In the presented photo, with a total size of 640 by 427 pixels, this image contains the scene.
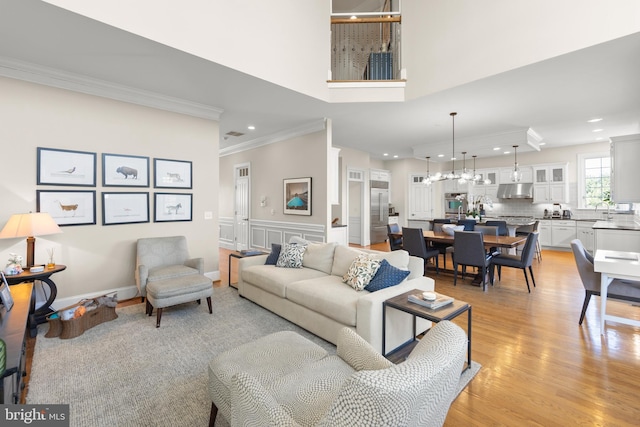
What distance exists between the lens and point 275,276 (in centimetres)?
350

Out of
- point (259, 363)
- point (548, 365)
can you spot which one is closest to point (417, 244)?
point (548, 365)

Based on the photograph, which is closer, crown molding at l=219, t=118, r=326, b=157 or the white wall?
the white wall

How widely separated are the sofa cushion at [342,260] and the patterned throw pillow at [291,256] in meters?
0.51

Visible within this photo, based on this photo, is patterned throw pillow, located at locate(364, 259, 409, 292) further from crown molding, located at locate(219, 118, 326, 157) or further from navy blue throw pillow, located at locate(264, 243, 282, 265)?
crown molding, located at locate(219, 118, 326, 157)

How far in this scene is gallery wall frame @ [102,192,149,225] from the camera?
3.89m

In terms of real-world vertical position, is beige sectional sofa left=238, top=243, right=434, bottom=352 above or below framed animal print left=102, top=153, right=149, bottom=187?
below

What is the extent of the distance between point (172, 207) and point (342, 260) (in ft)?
9.36

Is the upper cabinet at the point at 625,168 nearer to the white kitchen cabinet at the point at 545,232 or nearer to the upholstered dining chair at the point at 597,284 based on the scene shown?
the upholstered dining chair at the point at 597,284

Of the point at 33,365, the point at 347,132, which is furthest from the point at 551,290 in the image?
the point at 33,365

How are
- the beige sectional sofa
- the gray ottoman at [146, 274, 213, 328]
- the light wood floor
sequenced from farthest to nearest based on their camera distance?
the gray ottoman at [146, 274, 213, 328]
the beige sectional sofa
the light wood floor

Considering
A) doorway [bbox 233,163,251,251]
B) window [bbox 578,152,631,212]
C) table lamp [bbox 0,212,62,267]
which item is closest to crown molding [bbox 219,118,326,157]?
doorway [bbox 233,163,251,251]

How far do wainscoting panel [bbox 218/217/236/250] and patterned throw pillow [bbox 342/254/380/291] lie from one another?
5.66 metres

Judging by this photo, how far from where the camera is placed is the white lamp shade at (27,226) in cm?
296

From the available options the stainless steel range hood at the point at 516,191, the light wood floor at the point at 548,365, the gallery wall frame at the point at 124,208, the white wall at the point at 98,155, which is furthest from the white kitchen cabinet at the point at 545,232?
the gallery wall frame at the point at 124,208
